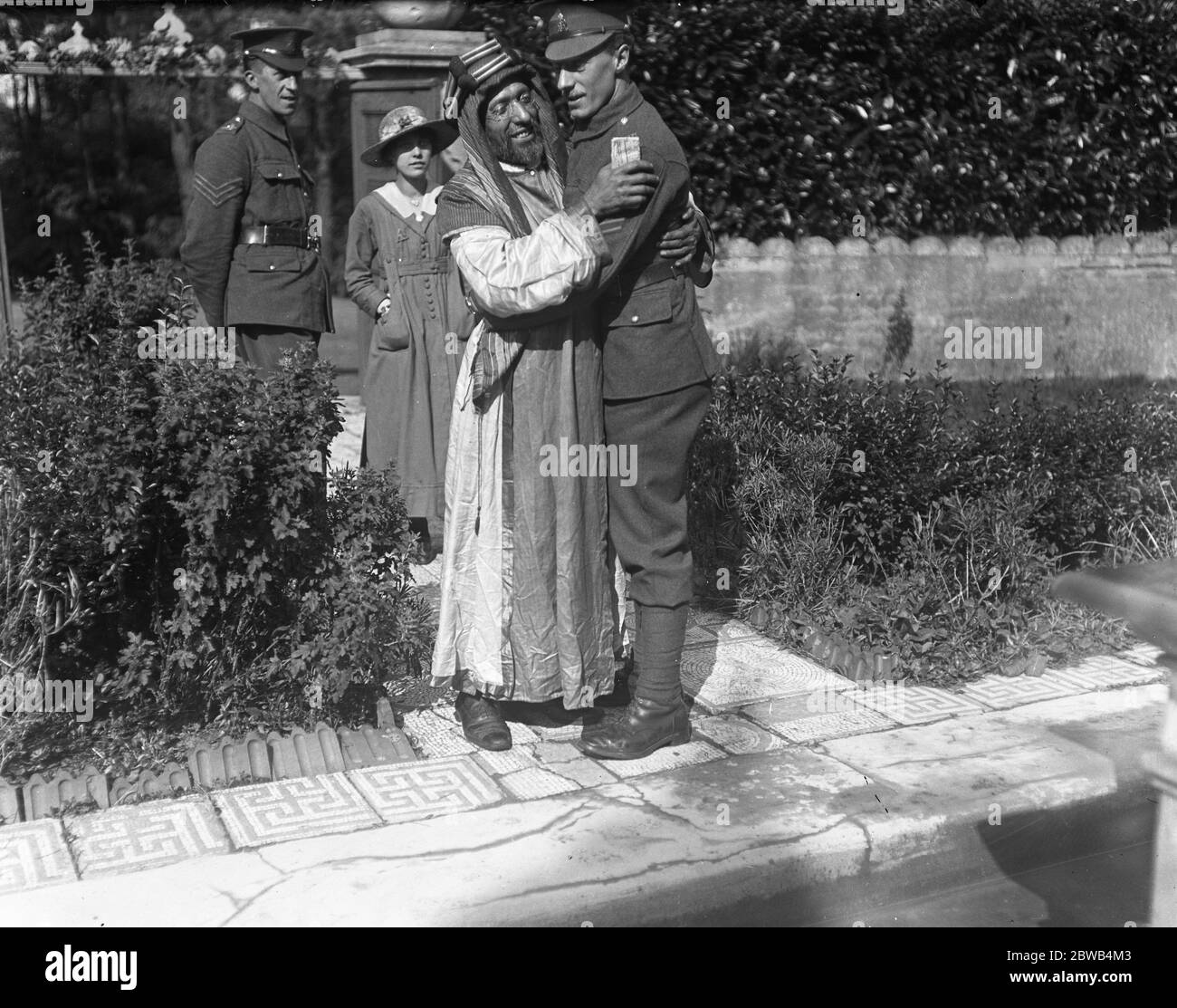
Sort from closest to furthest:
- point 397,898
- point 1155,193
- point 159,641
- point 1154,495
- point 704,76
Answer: point 397,898, point 159,641, point 1154,495, point 704,76, point 1155,193

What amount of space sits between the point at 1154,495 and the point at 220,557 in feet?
14.8

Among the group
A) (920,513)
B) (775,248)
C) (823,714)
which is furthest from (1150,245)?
(823,714)

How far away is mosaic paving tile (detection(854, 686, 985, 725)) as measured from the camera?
4828 mm

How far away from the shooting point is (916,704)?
4.96 metres

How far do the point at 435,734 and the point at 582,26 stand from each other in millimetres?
2406

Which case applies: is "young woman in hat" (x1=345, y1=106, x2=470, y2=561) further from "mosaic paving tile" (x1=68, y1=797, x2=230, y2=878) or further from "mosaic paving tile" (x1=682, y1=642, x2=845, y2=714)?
"mosaic paving tile" (x1=68, y1=797, x2=230, y2=878)

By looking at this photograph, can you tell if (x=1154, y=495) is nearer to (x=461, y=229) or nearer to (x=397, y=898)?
(x=461, y=229)

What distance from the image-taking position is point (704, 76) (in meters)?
9.52

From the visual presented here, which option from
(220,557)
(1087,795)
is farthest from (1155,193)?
(220,557)

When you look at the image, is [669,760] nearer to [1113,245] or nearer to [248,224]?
[248,224]

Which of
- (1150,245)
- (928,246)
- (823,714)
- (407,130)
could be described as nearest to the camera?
(823,714)

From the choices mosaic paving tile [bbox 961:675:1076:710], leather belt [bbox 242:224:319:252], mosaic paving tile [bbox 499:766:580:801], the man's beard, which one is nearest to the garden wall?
leather belt [bbox 242:224:319:252]

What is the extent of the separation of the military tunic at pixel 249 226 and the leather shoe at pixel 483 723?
93.9 inches

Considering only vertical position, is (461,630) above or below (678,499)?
below
